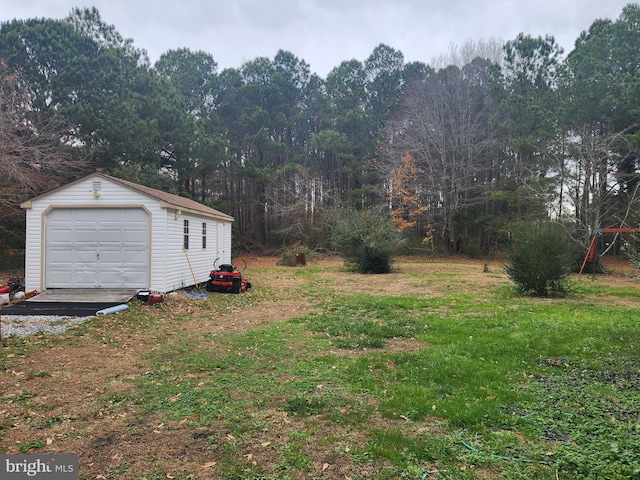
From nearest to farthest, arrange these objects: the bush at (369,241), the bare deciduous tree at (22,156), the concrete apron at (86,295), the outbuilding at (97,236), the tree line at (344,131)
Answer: the concrete apron at (86,295) < the outbuilding at (97,236) < the bare deciduous tree at (22,156) < the bush at (369,241) < the tree line at (344,131)

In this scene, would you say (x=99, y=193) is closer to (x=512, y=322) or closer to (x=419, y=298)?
(x=419, y=298)

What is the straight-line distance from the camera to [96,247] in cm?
965

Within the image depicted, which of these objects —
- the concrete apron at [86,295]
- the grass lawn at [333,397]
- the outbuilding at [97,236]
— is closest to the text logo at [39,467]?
the grass lawn at [333,397]

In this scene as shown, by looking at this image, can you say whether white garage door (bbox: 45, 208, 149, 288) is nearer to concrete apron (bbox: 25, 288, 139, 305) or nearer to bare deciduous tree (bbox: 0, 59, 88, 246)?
concrete apron (bbox: 25, 288, 139, 305)

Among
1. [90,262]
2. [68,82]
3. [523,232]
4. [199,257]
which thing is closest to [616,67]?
[523,232]

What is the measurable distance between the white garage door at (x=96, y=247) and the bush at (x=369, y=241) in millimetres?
9259

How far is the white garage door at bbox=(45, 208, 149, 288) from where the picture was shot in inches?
377

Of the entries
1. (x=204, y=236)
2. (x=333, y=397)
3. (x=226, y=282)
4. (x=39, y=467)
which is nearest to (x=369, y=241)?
(x=204, y=236)

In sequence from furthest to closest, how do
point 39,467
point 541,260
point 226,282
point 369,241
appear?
point 369,241, point 226,282, point 541,260, point 39,467

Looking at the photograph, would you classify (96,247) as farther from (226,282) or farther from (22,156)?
(22,156)

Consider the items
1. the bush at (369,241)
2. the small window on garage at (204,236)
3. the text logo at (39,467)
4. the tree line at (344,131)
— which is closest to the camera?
the text logo at (39,467)

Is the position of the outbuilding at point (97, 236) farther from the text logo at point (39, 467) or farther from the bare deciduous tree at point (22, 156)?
the text logo at point (39, 467)

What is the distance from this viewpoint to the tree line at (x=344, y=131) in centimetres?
1667

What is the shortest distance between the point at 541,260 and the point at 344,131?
2388cm
